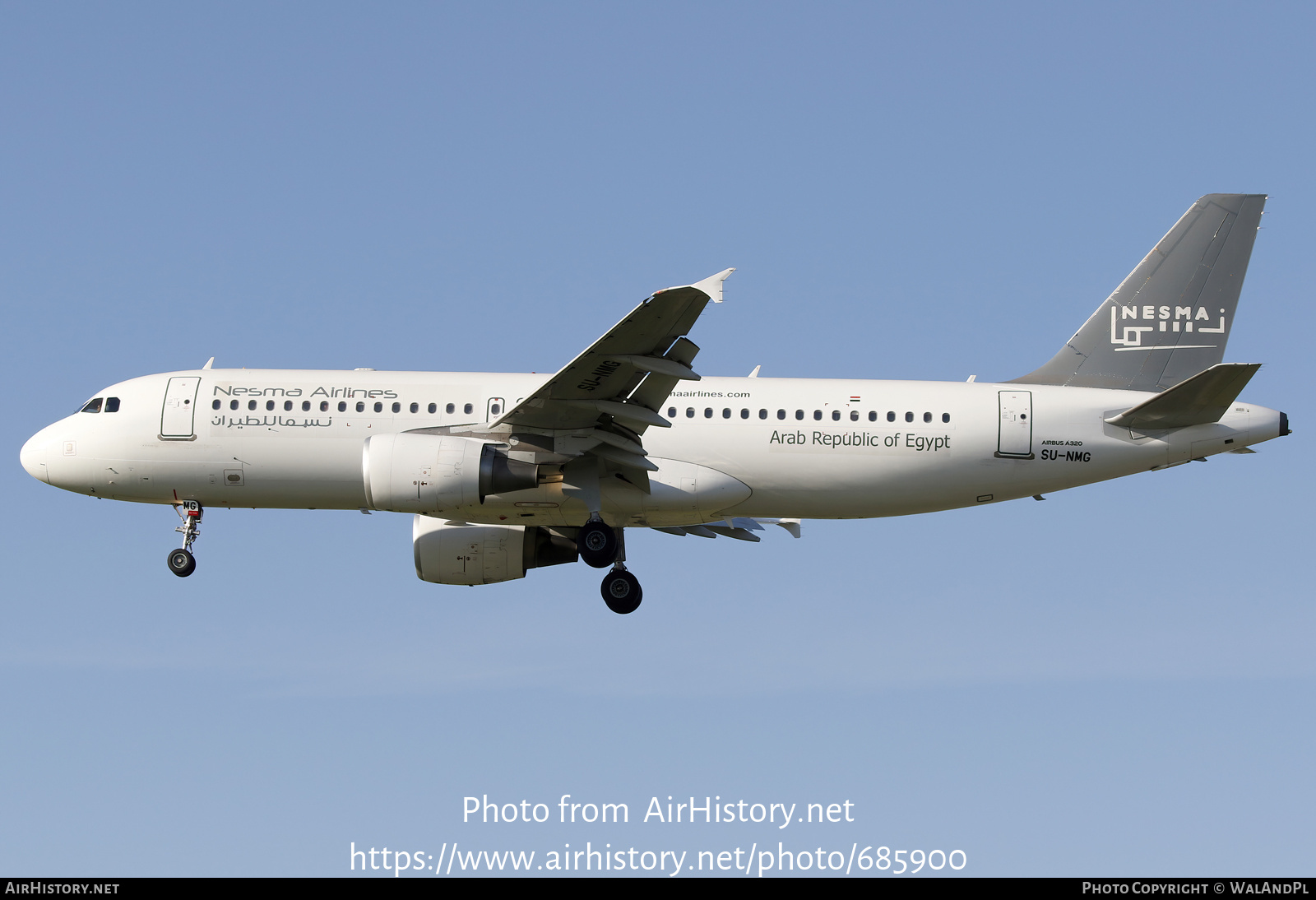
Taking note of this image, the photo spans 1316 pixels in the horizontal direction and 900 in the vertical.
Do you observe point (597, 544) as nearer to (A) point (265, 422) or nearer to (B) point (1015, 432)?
(A) point (265, 422)

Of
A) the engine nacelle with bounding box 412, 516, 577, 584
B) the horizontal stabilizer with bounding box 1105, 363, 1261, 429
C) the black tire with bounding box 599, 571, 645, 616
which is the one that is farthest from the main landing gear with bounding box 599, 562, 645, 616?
the horizontal stabilizer with bounding box 1105, 363, 1261, 429

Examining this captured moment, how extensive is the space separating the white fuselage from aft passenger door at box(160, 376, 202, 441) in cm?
5

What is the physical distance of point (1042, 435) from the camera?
29.1 m

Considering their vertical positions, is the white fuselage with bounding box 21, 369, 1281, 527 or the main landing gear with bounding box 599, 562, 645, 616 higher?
the white fuselage with bounding box 21, 369, 1281, 527

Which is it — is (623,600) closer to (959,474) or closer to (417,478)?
(417,478)

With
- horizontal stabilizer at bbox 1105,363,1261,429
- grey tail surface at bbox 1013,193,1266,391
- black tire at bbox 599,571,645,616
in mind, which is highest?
grey tail surface at bbox 1013,193,1266,391

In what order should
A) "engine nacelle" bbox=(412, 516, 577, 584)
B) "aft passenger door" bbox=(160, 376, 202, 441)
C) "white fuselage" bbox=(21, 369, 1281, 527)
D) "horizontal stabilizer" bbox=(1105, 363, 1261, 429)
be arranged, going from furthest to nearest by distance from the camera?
"engine nacelle" bbox=(412, 516, 577, 584)
"aft passenger door" bbox=(160, 376, 202, 441)
"white fuselage" bbox=(21, 369, 1281, 527)
"horizontal stabilizer" bbox=(1105, 363, 1261, 429)

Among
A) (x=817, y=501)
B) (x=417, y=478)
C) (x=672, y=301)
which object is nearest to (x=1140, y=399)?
(x=817, y=501)

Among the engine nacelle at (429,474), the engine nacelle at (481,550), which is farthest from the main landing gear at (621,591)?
the engine nacelle at (429,474)

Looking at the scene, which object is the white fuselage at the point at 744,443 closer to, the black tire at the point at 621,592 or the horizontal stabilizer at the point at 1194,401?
the horizontal stabilizer at the point at 1194,401

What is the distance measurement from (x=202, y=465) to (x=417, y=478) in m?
5.64

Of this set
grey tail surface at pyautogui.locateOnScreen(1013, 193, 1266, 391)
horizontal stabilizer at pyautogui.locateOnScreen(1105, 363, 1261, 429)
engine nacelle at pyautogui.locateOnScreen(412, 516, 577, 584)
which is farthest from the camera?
engine nacelle at pyautogui.locateOnScreen(412, 516, 577, 584)

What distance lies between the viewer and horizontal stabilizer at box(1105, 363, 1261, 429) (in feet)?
88.7

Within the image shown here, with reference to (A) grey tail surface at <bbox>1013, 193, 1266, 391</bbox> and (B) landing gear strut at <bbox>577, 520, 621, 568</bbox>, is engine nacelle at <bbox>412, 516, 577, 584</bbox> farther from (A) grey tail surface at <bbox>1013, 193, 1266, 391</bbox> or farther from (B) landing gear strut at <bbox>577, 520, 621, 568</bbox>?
Answer: (A) grey tail surface at <bbox>1013, 193, 1266, 391</bbox>
